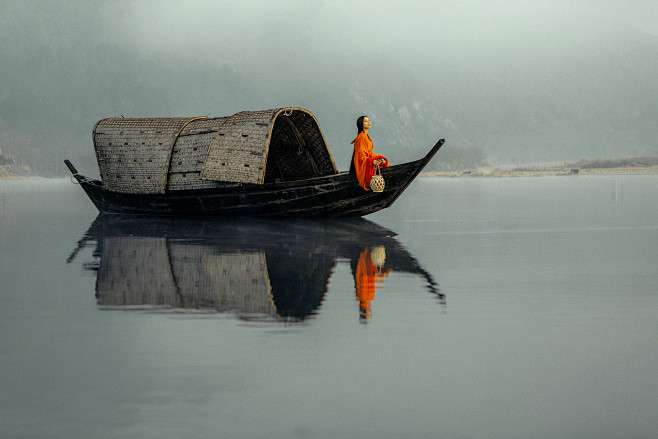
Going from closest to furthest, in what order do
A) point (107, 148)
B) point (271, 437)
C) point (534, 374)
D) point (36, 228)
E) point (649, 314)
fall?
1. point (271, 437)
2. point (534, 374)
3. point (649, 314)
4. point (36, 228)
5. point (107, 148)

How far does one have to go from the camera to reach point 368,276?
874 cm

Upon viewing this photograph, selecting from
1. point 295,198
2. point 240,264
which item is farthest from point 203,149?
point 240,264

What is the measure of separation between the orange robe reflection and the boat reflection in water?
0.04 feet

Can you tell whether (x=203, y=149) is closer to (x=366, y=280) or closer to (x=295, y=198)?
(x=295, y=198)

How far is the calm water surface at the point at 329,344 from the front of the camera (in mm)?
3930

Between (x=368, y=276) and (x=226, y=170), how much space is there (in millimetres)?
8710

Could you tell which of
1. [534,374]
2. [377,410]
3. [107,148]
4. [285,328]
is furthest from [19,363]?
[107,148]

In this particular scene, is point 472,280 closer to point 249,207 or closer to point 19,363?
point 19,363

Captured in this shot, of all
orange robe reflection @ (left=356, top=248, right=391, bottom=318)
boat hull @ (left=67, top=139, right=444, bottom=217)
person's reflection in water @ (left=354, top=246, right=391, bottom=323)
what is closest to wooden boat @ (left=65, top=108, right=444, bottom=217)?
boat hull @ (left=67, top=139, right=444, bottom=217)

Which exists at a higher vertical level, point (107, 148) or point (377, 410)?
point (107, 148)

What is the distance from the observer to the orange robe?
1552 cm

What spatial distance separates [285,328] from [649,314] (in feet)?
10.4

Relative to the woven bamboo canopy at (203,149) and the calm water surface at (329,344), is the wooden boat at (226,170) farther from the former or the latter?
the calm water surface at (329,344)

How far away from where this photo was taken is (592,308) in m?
6.77
